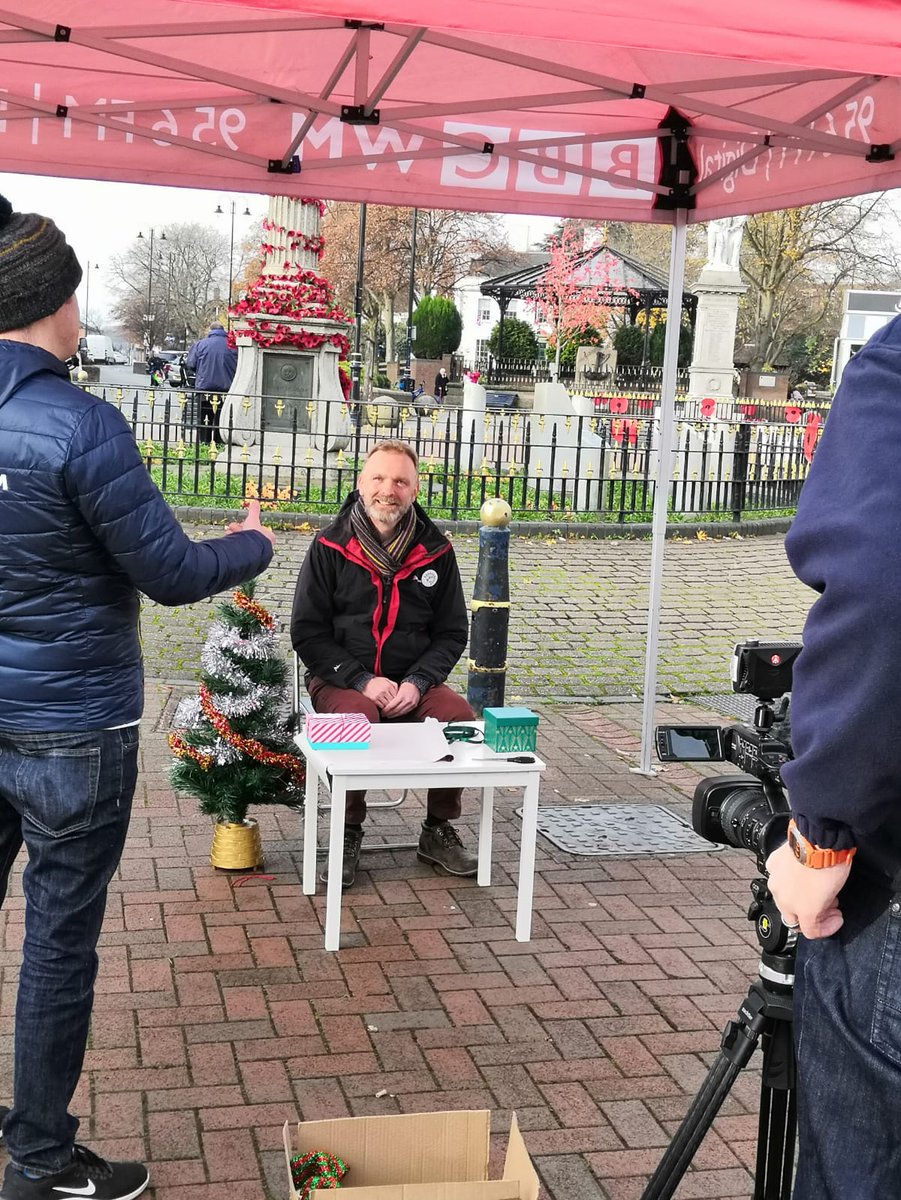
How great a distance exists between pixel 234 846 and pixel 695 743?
3117 millimetres

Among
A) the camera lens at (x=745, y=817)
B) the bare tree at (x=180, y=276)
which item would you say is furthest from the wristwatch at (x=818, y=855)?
the bare tree at (x=180, y=276)

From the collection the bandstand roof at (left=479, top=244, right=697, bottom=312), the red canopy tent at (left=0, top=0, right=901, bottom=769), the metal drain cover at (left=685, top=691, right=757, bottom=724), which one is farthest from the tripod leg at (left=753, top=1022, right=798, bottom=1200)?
the bandstand roof at (left=479, top=244, right=697, bottom=312)

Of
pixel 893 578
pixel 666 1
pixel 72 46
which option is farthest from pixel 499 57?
pixel 893 578

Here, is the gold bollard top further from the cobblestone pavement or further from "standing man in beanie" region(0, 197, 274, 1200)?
"standing man in beanie" region(0, 197, 274, 1200)

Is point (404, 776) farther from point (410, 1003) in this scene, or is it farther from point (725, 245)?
point (725, 245)

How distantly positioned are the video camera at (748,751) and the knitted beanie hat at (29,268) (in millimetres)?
1547

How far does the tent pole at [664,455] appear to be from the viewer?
655cm

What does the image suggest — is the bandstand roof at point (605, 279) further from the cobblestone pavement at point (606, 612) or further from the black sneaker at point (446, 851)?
the black sneaker at point (446, 851)

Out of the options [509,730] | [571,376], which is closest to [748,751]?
[509,730]

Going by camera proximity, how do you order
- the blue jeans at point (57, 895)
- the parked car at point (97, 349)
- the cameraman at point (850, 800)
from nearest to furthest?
1. the cameraman at point (850, 800)
2. the blue jeans at point (57, 895)
3. the parked car at point (97, 349)

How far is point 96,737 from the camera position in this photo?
290cm

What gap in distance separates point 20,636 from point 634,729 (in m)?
5.54

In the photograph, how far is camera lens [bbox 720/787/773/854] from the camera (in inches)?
93.0

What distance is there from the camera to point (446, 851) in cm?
542
